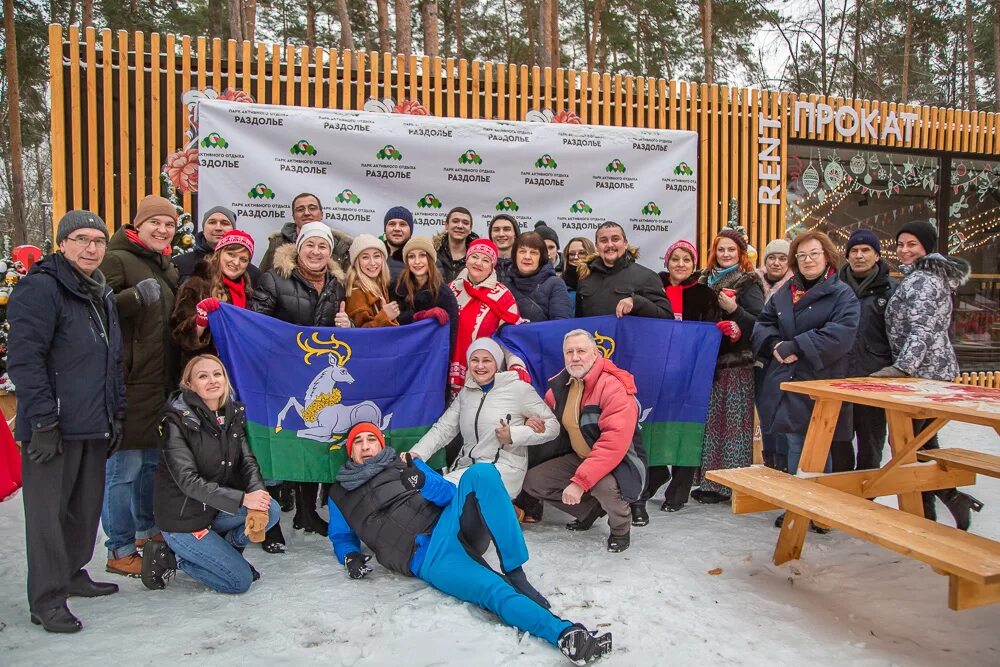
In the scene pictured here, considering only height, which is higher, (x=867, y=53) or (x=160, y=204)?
(x=867, y=53)

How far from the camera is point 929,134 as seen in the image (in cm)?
930

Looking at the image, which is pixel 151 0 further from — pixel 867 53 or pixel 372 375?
pixel 867 53

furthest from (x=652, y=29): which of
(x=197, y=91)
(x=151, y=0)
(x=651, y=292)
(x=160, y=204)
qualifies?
(x=160, y=204)

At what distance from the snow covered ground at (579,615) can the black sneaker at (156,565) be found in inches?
2.7

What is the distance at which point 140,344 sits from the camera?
12.0 feet

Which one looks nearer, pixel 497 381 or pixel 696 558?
pixel 696 558

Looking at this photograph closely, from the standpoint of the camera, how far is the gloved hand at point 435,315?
4.29 m

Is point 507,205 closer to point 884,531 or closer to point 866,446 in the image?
point 866,446

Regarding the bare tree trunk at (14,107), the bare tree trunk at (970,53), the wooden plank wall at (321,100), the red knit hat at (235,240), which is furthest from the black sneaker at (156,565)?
the bare tree trunk at (970,53)

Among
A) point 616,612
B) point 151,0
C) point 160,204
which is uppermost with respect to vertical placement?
point 151,0

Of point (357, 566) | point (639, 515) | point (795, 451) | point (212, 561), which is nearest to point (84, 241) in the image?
point (212, 561)

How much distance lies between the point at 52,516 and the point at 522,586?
209cm

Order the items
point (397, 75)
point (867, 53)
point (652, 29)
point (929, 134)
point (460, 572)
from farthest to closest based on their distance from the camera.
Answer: point (867, 53) < point (652, 29) < point (929, 134) < point (397, 75) < point (460, 572)

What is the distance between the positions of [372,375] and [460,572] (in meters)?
1.50
